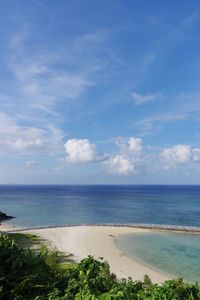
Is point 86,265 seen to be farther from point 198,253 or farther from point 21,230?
point 21,230

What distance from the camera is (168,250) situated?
2322 inches

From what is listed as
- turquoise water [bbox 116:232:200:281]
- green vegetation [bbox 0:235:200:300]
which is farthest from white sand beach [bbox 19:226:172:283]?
green vegetation [bbox 0:235:200:300]

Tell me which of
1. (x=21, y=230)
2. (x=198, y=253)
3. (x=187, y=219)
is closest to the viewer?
(x=198, y=253)

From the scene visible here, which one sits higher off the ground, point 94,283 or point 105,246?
point 94,283

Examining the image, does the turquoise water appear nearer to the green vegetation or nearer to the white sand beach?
the white sand beach

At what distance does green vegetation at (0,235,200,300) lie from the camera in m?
8.23

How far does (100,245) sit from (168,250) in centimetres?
1213

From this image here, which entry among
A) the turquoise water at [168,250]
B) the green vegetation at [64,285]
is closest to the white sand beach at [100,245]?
the turquoise water at [168,250]

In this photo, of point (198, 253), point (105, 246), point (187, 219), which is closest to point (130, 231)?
point (105, 246)

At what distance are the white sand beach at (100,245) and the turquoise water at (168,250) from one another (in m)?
2.37

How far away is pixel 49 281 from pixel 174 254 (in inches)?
1969

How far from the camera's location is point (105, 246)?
200 ft

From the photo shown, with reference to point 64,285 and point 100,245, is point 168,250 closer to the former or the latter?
point 100,245

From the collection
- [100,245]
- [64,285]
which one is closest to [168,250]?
[100,245]
